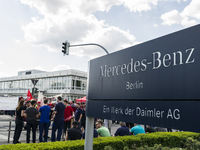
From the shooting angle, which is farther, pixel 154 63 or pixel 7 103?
pixel 7 103

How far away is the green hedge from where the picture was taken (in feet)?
13.1

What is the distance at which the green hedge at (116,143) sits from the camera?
13.1ft

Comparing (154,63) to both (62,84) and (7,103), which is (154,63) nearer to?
(7,103)

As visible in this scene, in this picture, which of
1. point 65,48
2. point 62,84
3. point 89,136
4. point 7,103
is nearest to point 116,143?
point 89,136

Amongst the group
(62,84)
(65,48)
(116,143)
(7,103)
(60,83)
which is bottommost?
(116,143)

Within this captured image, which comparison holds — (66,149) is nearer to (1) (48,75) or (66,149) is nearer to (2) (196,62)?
(2) (196,62)

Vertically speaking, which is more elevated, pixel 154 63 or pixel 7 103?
pixel 154 63

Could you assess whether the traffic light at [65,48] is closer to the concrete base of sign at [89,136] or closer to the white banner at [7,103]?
the white banner at [7,103]

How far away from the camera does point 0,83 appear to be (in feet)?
206

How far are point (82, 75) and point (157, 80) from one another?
40.8m

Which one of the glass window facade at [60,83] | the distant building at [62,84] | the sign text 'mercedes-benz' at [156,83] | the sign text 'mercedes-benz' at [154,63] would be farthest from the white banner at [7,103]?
the glass window facade at [60,83]

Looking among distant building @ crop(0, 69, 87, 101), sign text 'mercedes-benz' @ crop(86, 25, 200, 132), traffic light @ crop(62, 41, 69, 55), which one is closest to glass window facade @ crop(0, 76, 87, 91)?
distant building @ crop(0, 69, 87, 101)

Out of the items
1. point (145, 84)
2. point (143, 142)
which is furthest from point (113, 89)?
point (143, 142)

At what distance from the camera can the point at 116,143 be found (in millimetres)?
4867
